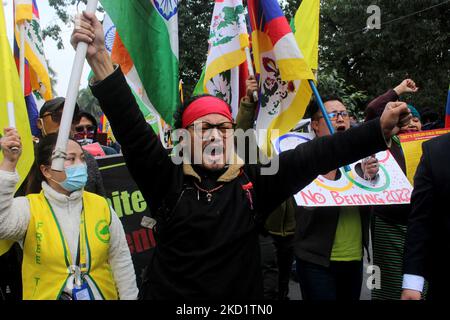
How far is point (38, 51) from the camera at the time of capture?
13.7ft

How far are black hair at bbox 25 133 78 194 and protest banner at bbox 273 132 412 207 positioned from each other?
1.49 metres

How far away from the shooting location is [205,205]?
211 centimetres

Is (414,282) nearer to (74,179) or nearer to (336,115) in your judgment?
(336,115)

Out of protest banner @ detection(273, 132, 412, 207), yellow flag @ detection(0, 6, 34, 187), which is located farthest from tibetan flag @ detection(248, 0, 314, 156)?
yellow flag @ detection(0, 6, 34, 187)

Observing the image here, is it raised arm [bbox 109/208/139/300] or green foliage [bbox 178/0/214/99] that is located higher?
green foliage [bbox 178/0/214/99]

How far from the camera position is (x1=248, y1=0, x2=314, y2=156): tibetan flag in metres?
3.24

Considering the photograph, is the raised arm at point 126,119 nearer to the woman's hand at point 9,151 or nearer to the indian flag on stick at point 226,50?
the woman's hand at point 9,151

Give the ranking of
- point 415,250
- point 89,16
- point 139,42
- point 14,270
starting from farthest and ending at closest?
point 14,270, point 139,42, point 415,250, point 89,16

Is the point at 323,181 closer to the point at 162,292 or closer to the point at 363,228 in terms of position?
the point at 363,228

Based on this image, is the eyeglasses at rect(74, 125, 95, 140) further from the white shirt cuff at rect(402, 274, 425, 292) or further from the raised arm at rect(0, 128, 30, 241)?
the white shirt cuff at rect(402, 274, 425, 292)

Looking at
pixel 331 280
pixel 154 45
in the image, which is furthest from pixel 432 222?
pixel 154 45

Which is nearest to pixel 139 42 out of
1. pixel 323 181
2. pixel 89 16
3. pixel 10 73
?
pixel 10 73

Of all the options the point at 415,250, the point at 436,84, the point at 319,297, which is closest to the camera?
the point at 415,250
